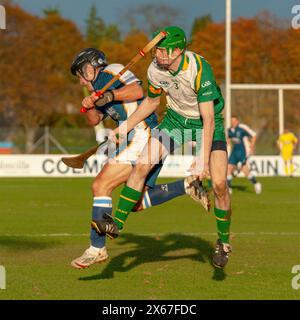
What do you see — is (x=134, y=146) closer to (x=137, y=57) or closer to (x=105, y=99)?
(x=105, y=99)

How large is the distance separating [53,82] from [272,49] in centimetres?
2413

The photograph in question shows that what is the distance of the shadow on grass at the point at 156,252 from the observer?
10.1 metres

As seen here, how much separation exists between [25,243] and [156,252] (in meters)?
2.19

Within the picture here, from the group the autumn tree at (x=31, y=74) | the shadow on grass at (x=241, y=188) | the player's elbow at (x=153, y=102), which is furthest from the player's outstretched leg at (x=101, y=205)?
the autumn tree at (x=31, y=74)

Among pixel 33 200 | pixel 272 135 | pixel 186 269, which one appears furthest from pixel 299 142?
pixel 186 269

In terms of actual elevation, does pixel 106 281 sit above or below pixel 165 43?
below

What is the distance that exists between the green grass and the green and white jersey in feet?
6.12

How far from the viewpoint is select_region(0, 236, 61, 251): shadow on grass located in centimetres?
1227

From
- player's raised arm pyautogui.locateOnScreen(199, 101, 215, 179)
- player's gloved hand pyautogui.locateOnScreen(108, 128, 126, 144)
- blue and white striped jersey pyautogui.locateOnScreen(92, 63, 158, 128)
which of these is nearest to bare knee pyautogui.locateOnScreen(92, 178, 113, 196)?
player's gloved hand pyautogui.locateOnScreen(108, 128, 126, 144)

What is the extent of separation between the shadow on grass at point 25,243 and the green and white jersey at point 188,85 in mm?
3553

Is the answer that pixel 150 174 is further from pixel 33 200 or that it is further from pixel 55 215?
pixel 33 200

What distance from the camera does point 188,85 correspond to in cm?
938

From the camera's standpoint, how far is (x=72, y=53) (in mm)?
70375

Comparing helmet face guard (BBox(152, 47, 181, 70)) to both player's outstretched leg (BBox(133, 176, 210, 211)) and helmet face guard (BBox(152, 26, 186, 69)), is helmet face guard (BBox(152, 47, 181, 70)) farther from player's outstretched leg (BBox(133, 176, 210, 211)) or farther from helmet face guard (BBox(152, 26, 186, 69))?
player's outstretched leg (BBox(133, 176, 210, 211))
